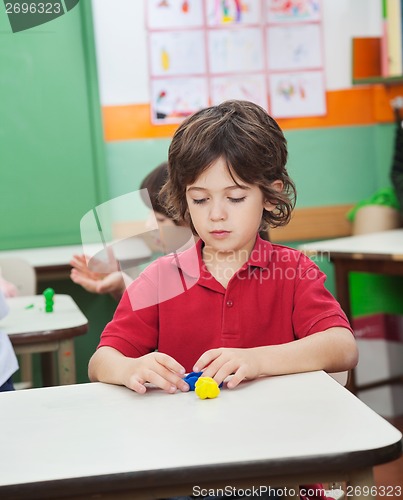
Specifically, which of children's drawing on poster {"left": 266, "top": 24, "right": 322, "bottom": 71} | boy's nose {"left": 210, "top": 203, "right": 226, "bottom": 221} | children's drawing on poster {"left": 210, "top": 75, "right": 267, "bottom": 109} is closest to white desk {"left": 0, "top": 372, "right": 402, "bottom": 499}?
Answer: boy's nose {"left": 210, "top": 203, "right": 226, "bottom": 221}

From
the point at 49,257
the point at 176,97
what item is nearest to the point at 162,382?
the point at 49,257

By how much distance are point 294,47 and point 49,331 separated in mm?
1838

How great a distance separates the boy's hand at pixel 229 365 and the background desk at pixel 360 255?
1.54 metres

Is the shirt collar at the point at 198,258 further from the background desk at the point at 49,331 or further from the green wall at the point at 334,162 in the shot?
the green wall at the point at 334,162

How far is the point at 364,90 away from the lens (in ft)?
10.9

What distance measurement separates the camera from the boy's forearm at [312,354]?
1.09 metres

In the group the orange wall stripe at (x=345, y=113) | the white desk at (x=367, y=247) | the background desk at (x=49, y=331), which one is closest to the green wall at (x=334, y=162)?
the orange wall stripe at (x=345, y=113)

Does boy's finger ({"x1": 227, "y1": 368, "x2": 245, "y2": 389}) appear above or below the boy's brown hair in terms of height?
below

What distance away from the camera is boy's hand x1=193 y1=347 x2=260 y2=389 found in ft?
3.39

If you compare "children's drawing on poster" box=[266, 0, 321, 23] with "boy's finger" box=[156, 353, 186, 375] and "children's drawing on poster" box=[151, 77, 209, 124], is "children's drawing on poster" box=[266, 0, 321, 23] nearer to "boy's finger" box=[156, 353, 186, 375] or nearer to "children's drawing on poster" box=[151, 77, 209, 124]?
"children's drawing on poster" box=[151, 77, 209, 124]

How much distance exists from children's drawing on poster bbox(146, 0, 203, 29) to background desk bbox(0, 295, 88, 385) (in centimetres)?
136

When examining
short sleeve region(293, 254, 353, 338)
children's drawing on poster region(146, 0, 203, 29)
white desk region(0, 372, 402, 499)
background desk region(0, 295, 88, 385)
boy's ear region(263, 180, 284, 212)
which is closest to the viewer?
white desk region(0, 372, 402, 499)

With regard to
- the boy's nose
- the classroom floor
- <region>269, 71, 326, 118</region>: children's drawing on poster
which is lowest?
the classroom floor

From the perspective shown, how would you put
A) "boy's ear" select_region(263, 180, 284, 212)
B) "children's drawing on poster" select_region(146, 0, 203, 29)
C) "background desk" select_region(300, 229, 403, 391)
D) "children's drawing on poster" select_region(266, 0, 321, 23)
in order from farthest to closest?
1. "children's drawing on poster" select_region(266, 0, 321, 23)
2. "children's drawing on poster" select_region(146, 0, 203, 29)
3. "background desk" select_region(300, 229, 403, 391)
4. "boy's ear" select_region(263, 180, 284, 212)
